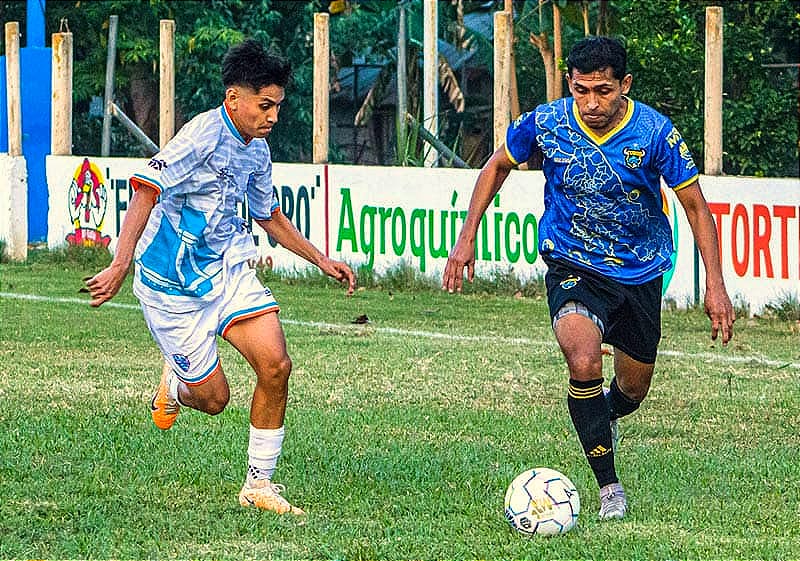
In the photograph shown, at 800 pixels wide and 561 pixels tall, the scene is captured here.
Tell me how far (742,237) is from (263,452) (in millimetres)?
8396

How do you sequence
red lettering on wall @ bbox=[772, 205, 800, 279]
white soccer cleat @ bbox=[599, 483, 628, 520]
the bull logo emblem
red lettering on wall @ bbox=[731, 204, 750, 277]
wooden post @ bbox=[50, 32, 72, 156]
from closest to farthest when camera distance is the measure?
1. white soccer cleat @ bbox=[599, 483, 628, 520]
2. red lettering on wall @ bbox=[772, 205, 800, 279]
3. red lettering on wall @ bbox=[731, 204, 750, 277]
4. the bull logo emblem
5. wooden post @ bbox=[50, 32, 72, 156]

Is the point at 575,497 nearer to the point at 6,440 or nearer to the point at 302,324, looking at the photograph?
the point at 6,440

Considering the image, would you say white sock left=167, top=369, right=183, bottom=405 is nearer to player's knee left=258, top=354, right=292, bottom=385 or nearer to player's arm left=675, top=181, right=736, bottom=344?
player's knee left=258, top=354, right=292, bottom=385

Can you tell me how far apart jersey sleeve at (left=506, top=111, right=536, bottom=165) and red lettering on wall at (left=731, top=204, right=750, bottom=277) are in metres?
7.34

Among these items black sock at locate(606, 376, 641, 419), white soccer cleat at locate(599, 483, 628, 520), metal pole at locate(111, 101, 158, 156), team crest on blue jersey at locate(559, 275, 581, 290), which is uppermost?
metal pole at locate(111, 101, 158, 156)

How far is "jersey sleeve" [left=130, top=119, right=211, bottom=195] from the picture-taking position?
256 inches

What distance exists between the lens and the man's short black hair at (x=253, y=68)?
258 inches

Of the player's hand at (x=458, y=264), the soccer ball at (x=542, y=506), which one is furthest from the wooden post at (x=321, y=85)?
the soccer ball at (x=542, y=506)

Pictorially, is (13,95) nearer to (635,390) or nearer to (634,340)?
(635,390)

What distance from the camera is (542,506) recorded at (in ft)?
20.2

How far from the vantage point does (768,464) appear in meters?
7.68

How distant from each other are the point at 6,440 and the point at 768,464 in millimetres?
3830

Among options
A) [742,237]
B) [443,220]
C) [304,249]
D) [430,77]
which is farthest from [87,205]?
[304,249]

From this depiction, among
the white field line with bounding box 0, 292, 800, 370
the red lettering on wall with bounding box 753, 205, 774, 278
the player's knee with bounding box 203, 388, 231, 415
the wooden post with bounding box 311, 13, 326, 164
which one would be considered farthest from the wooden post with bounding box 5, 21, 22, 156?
the player's knee with bounding box 203, 388, 231, 415
